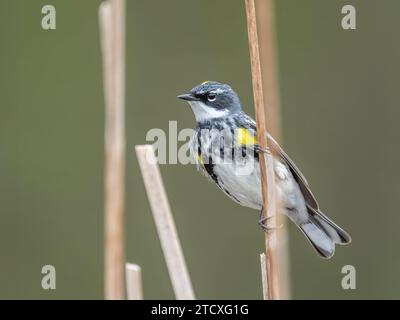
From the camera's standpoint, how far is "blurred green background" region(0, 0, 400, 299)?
7023mm

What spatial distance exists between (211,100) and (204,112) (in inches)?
3.3

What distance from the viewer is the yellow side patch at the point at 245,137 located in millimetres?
4668

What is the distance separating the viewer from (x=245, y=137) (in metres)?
4.72

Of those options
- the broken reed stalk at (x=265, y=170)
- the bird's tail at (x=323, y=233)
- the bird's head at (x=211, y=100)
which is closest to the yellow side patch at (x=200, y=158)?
the bird's head at (x=211, y=100)

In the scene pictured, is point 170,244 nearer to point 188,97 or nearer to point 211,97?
point 188,97

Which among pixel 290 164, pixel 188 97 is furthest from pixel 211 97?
pixel 290 164

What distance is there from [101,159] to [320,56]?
2118 mm

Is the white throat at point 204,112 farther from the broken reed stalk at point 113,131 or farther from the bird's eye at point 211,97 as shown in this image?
the broken reed stalk at point 113,131

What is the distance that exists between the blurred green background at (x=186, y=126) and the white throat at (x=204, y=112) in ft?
7.57

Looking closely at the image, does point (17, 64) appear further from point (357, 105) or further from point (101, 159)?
point (357, 105)

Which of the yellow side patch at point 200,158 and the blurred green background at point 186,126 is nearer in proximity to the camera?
the yellow side patch at point 200,158

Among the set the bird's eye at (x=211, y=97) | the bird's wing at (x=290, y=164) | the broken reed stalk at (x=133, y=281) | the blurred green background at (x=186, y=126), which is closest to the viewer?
the broken reed stalk at (x=133, y=281)

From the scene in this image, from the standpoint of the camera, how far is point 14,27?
735 cm

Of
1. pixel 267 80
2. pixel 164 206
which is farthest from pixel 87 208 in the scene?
pixel 164 206
